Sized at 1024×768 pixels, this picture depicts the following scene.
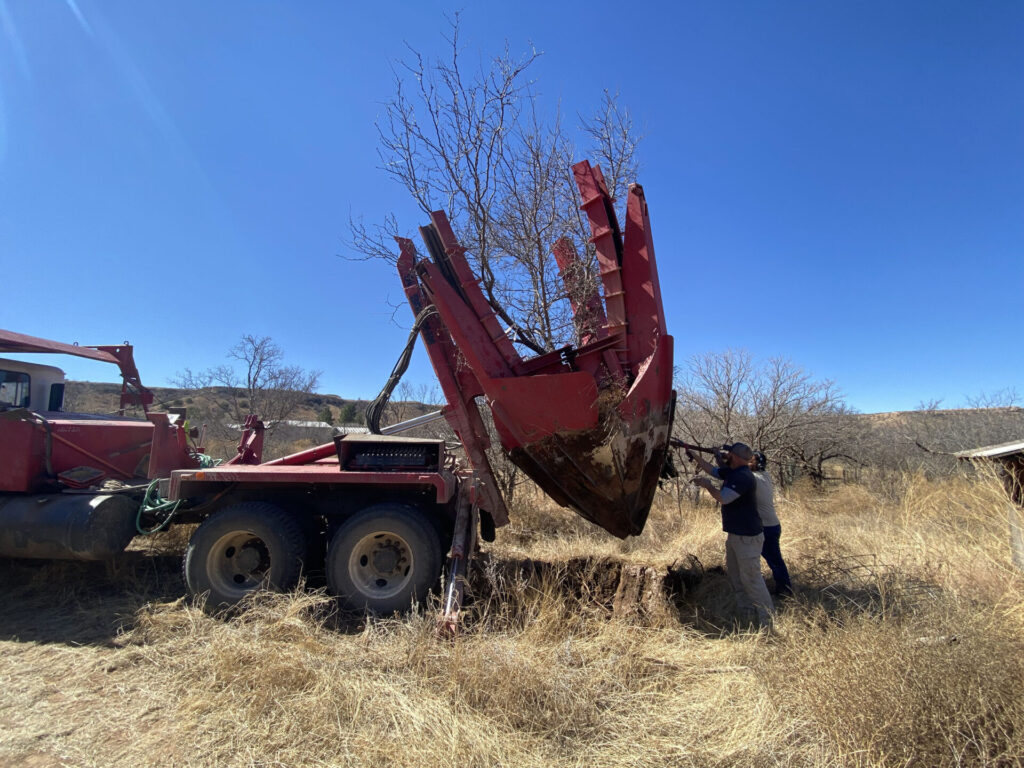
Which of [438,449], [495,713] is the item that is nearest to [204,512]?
[438,449]

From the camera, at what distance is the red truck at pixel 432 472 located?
4320mm

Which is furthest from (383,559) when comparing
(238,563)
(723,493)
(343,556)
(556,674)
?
(723,493)

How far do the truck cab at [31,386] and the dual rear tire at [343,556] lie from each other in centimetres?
347

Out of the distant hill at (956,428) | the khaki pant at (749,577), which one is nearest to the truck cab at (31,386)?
the khaki pant at (749,577)

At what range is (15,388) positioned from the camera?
6.48 m

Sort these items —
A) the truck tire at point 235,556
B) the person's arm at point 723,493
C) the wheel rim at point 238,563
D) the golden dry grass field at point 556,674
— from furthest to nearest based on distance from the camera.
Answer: the wheel rim at point 238,563, the truck tire at point 235,556, the person's arm at point 723,493, the golden dry grass field at point 556,674

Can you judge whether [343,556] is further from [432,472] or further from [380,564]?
[432,472]

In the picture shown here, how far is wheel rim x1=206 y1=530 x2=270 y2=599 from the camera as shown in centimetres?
488

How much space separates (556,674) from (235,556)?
137 inches

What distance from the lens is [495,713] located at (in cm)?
285

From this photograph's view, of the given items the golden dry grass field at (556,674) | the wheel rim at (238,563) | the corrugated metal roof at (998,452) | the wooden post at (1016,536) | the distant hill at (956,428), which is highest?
the distant hill at (956,428)

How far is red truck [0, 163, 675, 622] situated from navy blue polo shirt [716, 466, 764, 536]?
68 centimetres

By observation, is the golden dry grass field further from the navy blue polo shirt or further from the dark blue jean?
the navy blue polo shirt

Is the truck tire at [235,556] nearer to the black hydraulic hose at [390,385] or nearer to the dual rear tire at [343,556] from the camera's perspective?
the dual rear tire at [343,556]
